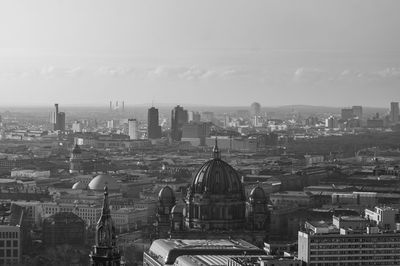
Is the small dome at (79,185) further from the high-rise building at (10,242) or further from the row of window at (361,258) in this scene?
the row of window at (361,258)

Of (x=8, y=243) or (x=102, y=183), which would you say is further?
(x=102, y=183)

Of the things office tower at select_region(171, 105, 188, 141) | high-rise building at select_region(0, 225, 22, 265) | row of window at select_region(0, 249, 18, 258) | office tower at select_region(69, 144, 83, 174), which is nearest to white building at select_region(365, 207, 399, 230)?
high-rise building at select_region(0, 225, 22, 265)

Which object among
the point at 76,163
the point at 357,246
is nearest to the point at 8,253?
the point at 357,246

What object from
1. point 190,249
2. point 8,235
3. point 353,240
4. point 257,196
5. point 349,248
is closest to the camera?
point 349,248

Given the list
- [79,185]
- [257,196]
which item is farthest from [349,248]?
[79,185]

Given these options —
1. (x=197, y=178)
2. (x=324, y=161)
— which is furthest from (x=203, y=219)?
(x=324, y=161)

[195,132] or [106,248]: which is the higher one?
[106,248]

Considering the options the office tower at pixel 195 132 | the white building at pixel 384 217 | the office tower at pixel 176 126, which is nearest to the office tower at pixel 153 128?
the office tower at pixel 176 126

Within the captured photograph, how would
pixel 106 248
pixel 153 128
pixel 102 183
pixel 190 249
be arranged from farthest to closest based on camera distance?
pixel 153 128, pixel 102 183, pixel 190 249, pixel 106 248

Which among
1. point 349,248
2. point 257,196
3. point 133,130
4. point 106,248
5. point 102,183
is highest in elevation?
point 106,248

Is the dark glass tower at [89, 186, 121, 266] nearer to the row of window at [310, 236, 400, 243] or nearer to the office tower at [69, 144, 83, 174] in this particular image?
the row of window at [310, 236, 400, 243]

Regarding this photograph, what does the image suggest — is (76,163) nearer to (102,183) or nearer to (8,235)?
(102,183)

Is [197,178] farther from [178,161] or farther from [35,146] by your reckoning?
[35,146]
